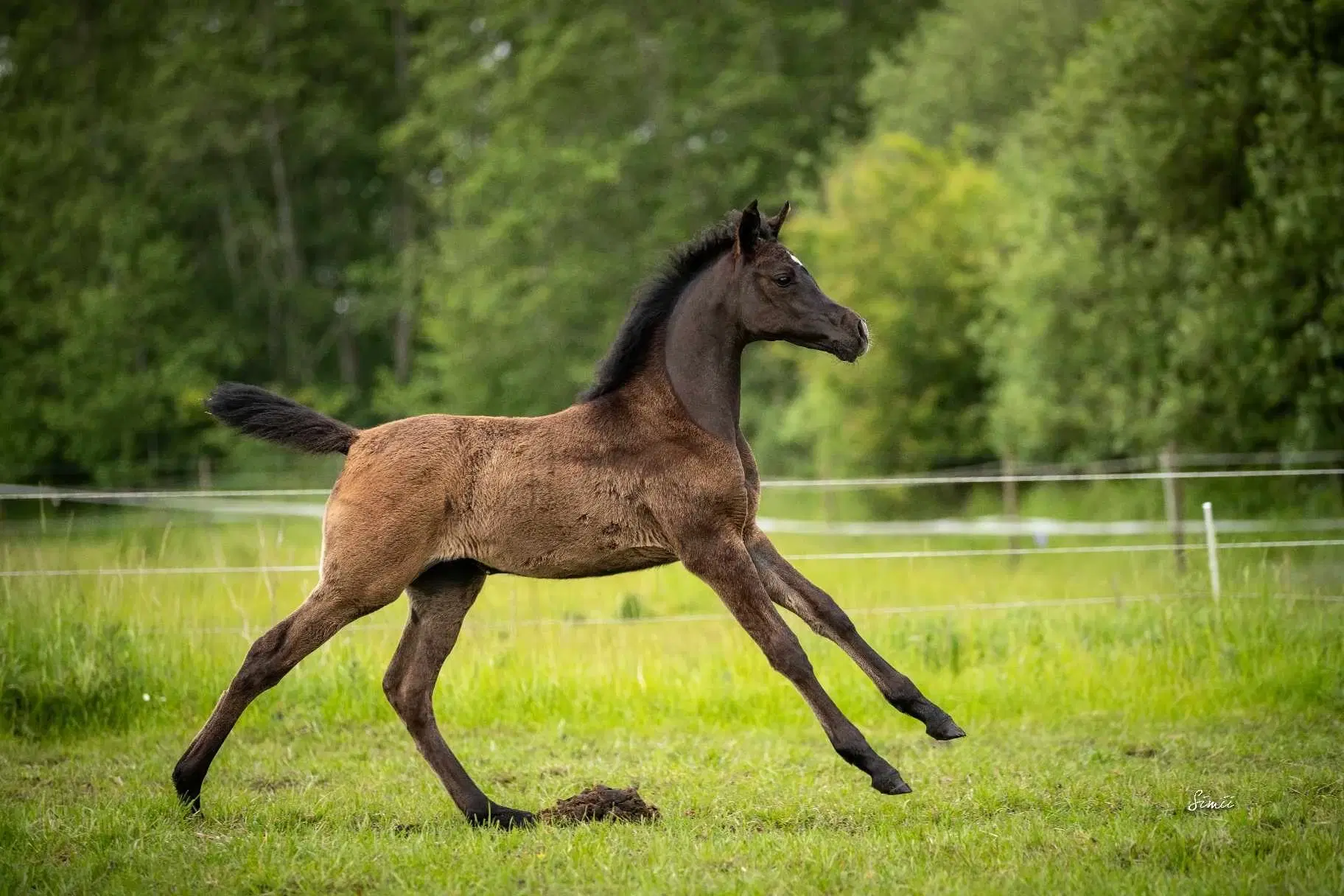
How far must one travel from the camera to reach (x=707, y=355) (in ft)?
19.4

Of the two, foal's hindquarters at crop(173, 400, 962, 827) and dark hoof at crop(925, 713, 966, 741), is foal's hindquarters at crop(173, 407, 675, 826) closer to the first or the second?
foal's hindquarters at crop(173, 400, 962, 827)

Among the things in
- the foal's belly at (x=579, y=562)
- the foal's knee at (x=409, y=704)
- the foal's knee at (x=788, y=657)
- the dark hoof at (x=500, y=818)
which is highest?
the foal's belly at (x=579, y=562)

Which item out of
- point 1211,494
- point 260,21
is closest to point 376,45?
point 260,21

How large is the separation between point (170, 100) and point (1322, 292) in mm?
32362

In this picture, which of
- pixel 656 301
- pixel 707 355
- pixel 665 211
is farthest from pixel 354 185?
pixel 707 355

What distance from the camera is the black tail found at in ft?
19.9

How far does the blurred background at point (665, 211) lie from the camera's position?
1677cm

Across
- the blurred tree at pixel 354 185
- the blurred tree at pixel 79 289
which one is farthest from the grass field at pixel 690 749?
the blurred tree at pixel 79 289

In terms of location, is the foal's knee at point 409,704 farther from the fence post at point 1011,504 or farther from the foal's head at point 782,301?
the fence post at point 1011,504

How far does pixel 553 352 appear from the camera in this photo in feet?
110

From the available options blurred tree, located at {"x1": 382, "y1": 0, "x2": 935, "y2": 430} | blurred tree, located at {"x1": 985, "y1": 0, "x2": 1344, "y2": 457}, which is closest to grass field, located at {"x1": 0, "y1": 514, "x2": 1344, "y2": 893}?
blurred tree, located at {"x1": 985, "y1": 0, "x2": 1344, "y2": 457}

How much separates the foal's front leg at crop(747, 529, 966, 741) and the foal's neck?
60cm

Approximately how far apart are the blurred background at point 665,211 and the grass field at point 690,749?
6745 mm

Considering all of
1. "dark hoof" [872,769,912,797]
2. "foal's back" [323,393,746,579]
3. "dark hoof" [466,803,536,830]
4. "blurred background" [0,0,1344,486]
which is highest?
"blurred background" [0,0,1344,486]
